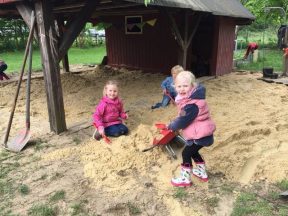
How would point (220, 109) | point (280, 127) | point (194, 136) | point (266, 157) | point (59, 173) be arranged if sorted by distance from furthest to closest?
point (220, 109) → point (280, 127) → point (266, 157) → point (59, 173) → point (194, 136)

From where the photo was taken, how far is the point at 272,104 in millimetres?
7352

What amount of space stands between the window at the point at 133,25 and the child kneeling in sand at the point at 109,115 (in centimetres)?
710

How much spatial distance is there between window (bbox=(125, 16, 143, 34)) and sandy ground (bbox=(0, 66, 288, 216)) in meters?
5.19

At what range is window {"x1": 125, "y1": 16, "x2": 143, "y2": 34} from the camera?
1165 centimetres

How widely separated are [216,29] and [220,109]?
522 cm

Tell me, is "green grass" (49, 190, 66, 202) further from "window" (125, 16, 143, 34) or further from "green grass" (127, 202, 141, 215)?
"window" (125, 16, 143, 34)

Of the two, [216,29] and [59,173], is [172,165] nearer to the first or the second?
[59,173]

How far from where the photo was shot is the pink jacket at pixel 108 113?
4.86 meters

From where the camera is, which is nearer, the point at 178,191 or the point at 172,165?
the point at 178,191

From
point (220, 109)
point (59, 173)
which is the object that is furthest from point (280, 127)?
point (59, 173)

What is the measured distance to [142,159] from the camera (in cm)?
426

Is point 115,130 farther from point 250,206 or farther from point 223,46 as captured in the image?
point 223,46

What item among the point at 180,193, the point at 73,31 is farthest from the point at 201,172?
the point at 73,31

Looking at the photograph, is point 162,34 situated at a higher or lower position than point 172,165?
higher
